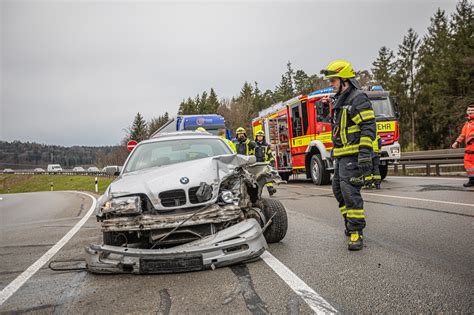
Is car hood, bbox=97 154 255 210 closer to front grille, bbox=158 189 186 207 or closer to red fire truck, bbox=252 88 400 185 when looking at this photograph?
front grille, bbox=158 189 186 207

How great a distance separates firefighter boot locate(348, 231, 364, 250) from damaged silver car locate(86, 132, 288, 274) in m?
0.92

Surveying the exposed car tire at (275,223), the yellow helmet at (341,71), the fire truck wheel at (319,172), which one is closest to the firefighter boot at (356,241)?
the exposed car tire at (275,223)

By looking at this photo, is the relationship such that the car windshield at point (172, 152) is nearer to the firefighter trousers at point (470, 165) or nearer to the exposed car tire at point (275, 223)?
the exposed car tire at point (275, 223)

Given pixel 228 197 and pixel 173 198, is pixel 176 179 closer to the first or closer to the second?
pixel 173 198

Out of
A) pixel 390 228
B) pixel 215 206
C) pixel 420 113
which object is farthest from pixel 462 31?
pixel 215 206

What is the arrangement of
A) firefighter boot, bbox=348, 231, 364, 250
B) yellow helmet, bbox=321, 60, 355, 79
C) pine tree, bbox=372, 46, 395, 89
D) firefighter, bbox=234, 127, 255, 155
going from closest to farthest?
firefighter boot, bbox=348, 231, 364, 250, yellow helmet, bbox=321, 60, 355, 79, firefighter, bbox=234, 127, 255, 155, pine tree, bbox=372, 46, 395, 89

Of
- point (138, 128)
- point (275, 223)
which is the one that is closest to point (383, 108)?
point (275, 223)

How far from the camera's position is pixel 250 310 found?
2.51 metres

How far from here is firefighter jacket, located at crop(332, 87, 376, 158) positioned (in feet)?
13.3

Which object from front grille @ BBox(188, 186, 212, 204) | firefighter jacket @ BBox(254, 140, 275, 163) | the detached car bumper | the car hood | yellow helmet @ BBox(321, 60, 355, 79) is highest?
yellow helmet @ BBox(321, 60, 355, 79)

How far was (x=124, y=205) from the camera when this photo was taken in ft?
11.5

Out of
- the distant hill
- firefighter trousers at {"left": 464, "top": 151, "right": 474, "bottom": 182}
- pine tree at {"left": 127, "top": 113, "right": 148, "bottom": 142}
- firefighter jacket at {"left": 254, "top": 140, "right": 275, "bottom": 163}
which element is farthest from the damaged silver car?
the distant hill

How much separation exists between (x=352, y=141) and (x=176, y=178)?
6.70 feet

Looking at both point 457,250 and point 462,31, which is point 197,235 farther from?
point 462,31
